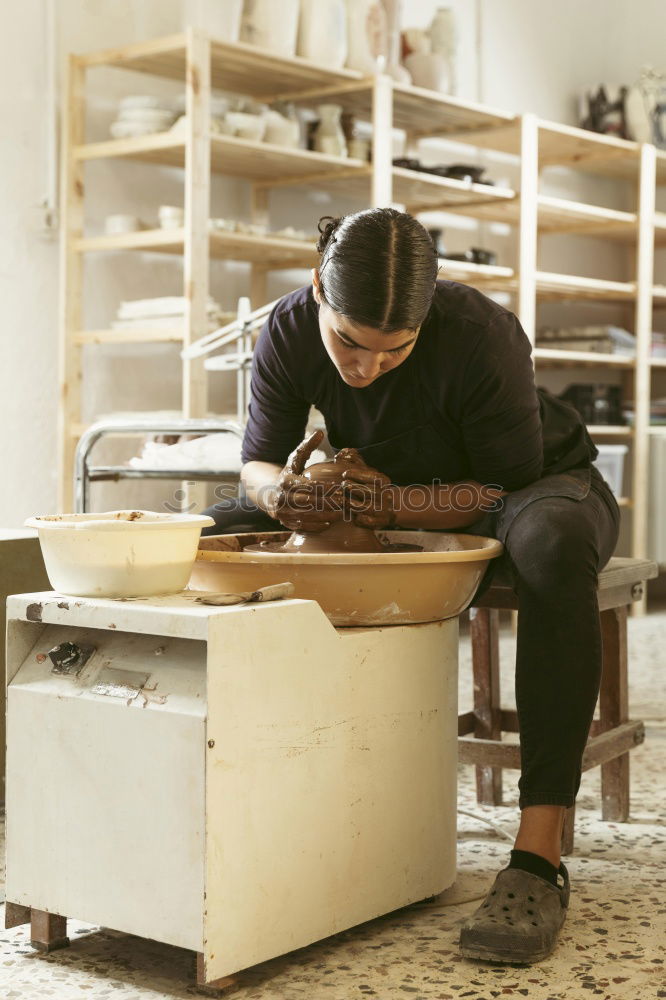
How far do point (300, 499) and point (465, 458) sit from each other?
1.21 ft

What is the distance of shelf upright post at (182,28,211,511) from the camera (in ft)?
11.1

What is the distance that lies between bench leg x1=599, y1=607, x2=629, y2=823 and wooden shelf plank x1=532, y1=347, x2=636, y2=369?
8.58ft

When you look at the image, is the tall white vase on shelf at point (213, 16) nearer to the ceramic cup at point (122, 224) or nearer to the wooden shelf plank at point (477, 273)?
the ceramic cup at point (122, 224)

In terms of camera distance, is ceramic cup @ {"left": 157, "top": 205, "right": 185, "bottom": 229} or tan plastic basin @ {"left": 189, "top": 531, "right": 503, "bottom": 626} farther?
ceramic cup @ {"left": 157, "top": 205, "right": 185, "bottom": 229}

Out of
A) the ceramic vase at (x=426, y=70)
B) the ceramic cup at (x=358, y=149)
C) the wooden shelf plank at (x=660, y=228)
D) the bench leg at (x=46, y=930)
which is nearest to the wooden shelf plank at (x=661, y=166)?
the wooden shelf plank at (x=660, y=228)

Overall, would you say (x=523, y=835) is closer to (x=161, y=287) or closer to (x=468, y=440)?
(x=468, y=440)

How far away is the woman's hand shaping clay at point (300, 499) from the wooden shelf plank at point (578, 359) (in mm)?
3069

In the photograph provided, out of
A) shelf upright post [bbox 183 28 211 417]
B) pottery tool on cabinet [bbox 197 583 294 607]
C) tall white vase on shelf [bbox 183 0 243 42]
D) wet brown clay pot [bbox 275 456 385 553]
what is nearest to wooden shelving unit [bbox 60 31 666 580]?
shelf upright post [bbox 183 28 211 417]

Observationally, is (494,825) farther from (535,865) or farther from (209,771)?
(209,771)

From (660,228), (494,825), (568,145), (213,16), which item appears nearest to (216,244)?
Answer: (213,16)

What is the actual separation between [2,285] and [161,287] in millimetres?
576

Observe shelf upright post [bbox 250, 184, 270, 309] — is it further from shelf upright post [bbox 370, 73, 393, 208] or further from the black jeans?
the black jeans

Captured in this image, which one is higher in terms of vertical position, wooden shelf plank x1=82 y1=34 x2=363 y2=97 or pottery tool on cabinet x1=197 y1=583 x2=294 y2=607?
wooden shelf plank x1=82 y1=34 x2=363 y2=97

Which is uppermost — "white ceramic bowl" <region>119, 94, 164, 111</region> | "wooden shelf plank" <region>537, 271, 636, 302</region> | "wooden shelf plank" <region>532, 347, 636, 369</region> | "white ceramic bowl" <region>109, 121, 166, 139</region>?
"white ceramic bowl" <region>119, 94, 164, 111</region>
